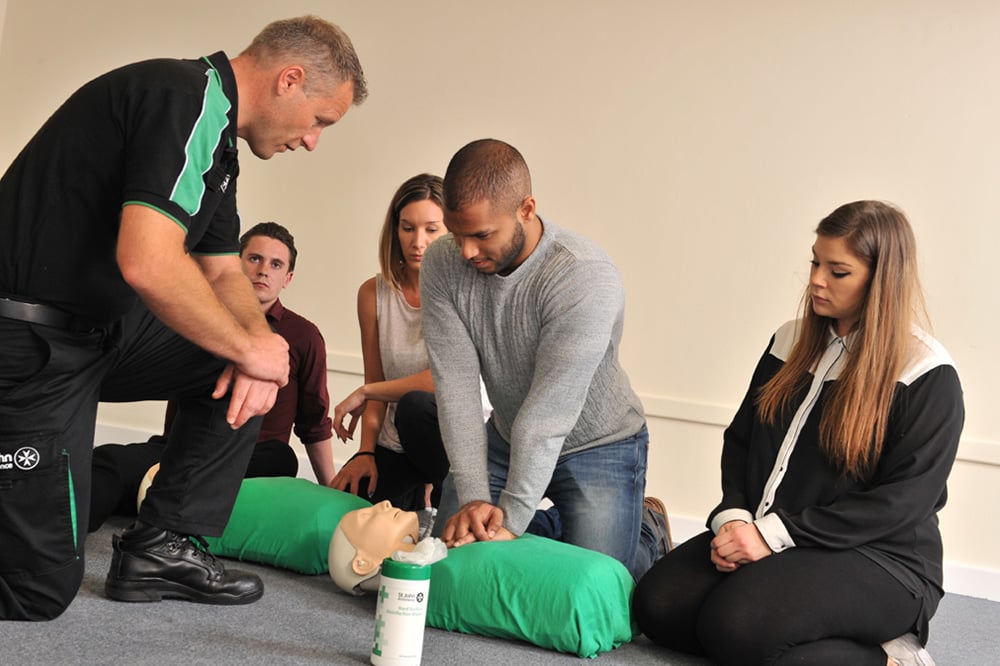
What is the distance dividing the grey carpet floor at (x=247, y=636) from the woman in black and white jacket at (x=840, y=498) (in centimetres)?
18

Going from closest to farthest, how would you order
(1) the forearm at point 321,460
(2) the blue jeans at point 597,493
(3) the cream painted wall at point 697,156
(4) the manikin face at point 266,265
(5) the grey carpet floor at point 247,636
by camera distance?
(5) the grey carpet floor at point 247,636
(2) the blue jeans at point 597,493
(4) the manikin face at point 266,265
(1) the forearm at point 321,460
(3) the cream painted wall at point 697,156

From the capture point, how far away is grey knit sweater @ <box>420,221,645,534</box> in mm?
2053

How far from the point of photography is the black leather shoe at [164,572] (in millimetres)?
1859

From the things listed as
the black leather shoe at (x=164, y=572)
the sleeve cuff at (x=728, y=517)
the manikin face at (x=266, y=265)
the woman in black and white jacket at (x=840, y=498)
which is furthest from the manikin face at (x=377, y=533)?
the manikin face at (x=266, y=265)

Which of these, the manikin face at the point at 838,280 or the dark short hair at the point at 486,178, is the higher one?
the dark short hair at the point at 486,178

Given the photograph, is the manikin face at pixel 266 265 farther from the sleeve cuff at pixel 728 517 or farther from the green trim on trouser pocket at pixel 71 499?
the sleeve cuff at pixel 728 517

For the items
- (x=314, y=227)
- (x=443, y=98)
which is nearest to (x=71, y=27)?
(x=314, y=227)

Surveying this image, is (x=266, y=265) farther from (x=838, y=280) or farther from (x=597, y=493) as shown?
(x=838, y=280)

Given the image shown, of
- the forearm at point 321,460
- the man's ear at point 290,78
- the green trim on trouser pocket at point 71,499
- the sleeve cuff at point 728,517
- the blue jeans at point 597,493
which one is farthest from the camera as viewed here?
the forearm at point 321,460

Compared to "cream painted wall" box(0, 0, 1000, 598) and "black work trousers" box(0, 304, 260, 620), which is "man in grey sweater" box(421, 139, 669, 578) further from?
"cream painted wall" box(0, 0, 1000, 598)

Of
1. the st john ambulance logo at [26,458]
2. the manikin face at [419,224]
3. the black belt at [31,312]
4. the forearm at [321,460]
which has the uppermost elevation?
the manikin face at [419,224]

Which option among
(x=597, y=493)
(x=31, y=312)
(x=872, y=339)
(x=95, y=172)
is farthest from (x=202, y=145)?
(x=872, y=339)

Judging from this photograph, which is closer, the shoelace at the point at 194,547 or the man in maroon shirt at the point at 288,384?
the shoelace at the point at 194,547

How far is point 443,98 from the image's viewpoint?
408 cm
